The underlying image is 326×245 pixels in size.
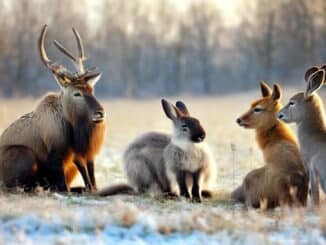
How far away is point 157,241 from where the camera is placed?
6.73 m

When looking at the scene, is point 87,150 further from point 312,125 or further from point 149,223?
point 312,125

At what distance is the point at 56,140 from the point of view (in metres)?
9.96

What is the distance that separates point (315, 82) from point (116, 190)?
3412 mm

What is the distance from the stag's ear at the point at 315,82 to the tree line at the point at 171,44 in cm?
4919

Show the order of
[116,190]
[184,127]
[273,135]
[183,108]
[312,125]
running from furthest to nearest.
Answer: [183,108] → [116,190] → [184,127] → [273,135] → [312,125]

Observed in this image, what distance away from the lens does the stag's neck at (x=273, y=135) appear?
9.39 meters

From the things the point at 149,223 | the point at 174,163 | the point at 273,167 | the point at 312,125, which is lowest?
the point at 149,223

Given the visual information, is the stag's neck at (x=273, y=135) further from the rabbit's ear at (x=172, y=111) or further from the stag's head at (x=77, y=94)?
the stag's head at (x=77, y=94)

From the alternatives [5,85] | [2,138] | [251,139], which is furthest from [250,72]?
[2,138]

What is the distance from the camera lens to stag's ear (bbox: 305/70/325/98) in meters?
8.59

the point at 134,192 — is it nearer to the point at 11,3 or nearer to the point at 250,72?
the point at 11,3

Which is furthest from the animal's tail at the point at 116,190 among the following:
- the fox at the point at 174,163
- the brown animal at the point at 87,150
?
the brown animal at the point at 87,150

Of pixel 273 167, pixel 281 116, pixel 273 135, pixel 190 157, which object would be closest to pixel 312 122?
pixel 281 116

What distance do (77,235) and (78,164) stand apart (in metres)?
3.44
